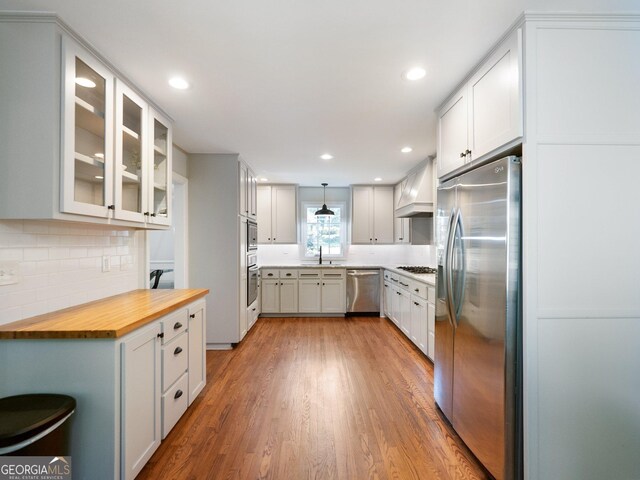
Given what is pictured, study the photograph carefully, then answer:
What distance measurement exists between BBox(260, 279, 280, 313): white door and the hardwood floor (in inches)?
64.3

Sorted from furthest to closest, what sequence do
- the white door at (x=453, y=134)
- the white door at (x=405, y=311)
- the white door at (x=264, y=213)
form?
the white door at (x=264, y=213)
the white door at (x=405, y=311)
the white door at (x=453, y=134)

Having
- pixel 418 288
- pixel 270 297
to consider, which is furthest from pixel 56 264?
pixel 270 297

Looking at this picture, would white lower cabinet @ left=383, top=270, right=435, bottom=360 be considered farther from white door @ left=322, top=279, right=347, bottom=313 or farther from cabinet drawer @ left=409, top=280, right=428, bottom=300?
white door @ left=322, top=279, right=347, bottom=313

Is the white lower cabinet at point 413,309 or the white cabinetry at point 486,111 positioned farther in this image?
the white lower cabinet at point 413,309

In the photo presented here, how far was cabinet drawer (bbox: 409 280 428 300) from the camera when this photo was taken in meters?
3.38

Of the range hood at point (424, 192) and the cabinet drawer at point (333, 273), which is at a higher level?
the range hood at point (424, 192)

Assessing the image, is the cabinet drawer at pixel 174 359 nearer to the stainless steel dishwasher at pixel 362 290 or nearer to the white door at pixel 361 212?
the stainless steel dishwasher at pixel 362 290

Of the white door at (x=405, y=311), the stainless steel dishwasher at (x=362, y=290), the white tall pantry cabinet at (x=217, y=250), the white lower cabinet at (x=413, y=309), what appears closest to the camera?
the white lower cabinet at (x=413, y=309)

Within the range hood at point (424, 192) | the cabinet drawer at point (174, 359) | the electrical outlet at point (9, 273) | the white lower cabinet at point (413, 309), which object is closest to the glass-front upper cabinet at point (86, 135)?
the electrical outlet at point (9, 273)

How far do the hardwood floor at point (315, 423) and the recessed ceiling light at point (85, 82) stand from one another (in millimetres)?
2274

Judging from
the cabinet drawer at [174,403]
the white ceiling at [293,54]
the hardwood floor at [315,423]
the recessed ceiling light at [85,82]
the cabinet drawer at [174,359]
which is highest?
the white ceiling at [293,54]

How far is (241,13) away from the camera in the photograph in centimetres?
148

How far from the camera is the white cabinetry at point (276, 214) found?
562 cm

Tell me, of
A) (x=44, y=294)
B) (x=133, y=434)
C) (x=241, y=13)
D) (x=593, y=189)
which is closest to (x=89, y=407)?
(x=133, y=434)
